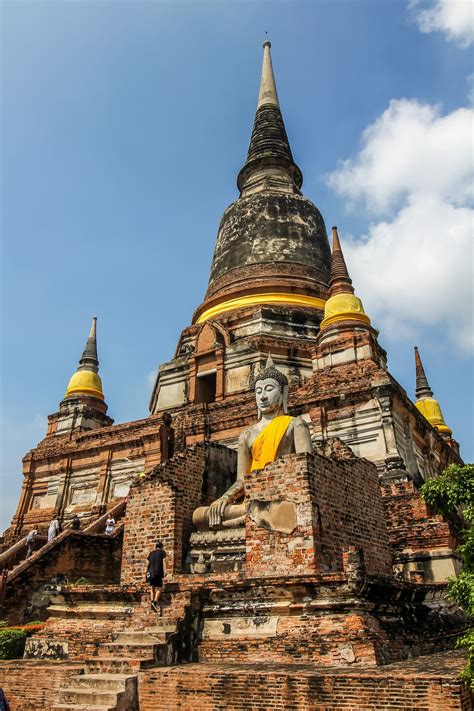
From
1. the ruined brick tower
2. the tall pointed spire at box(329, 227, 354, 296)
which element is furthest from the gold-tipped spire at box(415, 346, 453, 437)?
the tall pointed spire at box(329, 227, 354, 296)

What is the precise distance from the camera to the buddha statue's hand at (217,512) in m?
9.48

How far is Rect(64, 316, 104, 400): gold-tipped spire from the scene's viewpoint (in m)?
25.0

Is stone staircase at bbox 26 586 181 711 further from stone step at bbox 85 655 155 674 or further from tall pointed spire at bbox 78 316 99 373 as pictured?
tall pointed spire at bbox 78 316 99 373

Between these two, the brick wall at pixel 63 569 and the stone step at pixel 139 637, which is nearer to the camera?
the stone step at pixel 139 637

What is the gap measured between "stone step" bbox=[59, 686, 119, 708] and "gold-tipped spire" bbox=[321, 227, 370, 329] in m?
14.1

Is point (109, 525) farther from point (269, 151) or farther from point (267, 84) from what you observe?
point (267, 84)

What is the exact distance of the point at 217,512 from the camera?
9547 mm

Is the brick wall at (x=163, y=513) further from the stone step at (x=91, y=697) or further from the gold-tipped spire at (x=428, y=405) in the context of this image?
the gold-tipped spire at (x=428, y=405)

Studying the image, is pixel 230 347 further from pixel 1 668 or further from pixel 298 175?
pixel 1 668

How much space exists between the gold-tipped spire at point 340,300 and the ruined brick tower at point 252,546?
7cm

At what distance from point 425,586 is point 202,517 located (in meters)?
3.62

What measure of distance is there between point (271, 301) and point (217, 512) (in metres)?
13.2

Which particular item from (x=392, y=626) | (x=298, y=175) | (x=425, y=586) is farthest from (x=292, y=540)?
(x=298, y=175)

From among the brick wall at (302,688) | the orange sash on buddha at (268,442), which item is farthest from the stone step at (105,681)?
the orange sash on buddha at (268,442)
